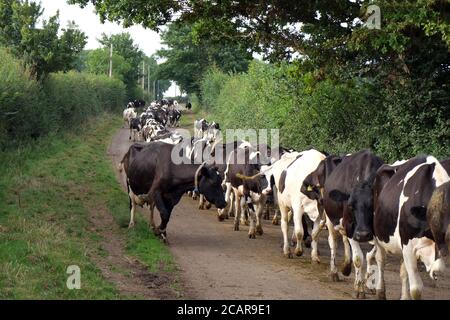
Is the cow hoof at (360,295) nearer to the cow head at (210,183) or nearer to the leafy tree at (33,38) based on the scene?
the cow head at (210,183)

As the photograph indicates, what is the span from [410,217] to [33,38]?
24031mm

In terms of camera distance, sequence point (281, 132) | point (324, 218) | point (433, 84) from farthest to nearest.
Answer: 1. point (281, 132)
2. point (433, 84)
3. point (324, 218)

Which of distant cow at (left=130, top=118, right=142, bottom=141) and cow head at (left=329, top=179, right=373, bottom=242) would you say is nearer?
cow head at (left=329, top=179, right=373, bottom=242)

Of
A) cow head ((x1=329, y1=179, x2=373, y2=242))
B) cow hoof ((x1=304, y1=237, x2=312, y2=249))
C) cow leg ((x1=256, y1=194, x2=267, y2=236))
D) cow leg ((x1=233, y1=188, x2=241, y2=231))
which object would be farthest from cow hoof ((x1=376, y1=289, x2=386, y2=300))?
cow leg ((x1=233, y1=188, x2=241, y2=231))

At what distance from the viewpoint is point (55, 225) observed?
13203 mm

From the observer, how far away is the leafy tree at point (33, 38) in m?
28.5

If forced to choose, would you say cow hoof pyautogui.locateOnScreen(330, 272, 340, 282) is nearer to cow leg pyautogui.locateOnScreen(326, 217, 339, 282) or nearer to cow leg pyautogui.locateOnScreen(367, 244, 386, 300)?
cow leg pyautogui.locateOnScreen(326, 217, 339, 282)

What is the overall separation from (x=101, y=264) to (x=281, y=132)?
46.2 ft

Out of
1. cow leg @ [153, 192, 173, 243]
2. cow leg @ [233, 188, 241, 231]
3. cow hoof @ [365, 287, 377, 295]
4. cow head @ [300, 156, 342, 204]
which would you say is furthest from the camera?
cow leg @ [233, 188, 241, 231]

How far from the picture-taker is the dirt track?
365 inches

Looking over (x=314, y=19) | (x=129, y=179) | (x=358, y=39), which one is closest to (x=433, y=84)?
(x=358, y=39)

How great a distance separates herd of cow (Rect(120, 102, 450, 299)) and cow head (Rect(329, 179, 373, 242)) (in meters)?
0.01

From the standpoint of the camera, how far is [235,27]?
18.8 m
